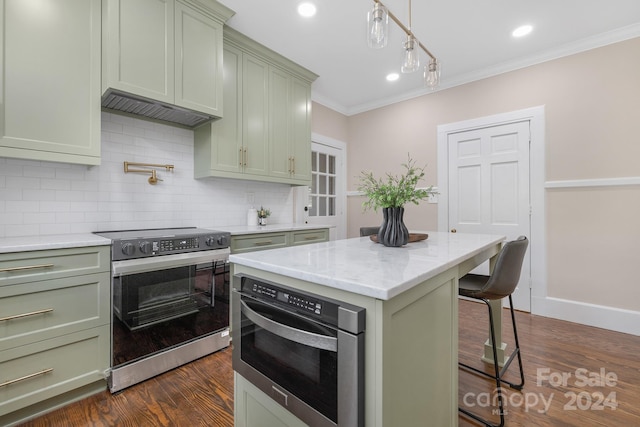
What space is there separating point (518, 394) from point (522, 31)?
3.04m

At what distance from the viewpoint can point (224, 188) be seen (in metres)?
3.04

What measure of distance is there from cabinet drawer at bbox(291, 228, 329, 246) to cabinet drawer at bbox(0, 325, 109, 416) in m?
1.73

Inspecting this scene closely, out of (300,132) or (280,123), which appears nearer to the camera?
(280,123)

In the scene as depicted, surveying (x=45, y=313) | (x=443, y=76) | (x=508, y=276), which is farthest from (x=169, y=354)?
(x=443, y=76)

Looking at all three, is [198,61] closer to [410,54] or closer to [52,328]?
[410,54]

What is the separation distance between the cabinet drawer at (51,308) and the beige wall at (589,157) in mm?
3998

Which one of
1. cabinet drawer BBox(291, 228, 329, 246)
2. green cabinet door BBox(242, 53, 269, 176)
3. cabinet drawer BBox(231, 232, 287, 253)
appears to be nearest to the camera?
cabinet drawer BBox(231, 232, 287, 253)

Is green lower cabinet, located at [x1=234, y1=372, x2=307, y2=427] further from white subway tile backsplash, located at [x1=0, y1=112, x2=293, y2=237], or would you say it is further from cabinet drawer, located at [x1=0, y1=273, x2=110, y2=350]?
white subway tile backsplash, located at [x1=0, y1=112, x2=293, y2=237]

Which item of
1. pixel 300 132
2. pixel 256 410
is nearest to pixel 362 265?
pixel 256 410

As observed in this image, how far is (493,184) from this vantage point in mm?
3316

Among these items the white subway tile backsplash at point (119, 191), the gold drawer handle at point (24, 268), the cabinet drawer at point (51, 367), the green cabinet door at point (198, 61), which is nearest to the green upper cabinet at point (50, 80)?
the white subway tile backsplash at point (119, 191)

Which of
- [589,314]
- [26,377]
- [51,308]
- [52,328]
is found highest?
[51,308]

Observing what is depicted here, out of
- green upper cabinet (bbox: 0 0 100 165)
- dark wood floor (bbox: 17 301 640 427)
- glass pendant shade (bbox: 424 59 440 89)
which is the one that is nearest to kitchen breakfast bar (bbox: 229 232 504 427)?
dark wood floor (bbox: 17 301 640 427)

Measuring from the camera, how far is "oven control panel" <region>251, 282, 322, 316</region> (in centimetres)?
91
